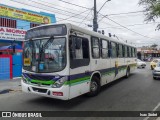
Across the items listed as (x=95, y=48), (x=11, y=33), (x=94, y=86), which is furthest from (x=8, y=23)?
(x=94, y=86)

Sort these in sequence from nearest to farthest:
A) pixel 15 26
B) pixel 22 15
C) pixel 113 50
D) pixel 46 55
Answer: pixel 46 55, pixel 113 50, pixel 15 26, pixel 22 15

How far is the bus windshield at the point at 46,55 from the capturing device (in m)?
7.00

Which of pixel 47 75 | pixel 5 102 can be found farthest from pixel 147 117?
pixel 5 102

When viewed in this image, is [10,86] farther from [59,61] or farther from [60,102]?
[59,61]

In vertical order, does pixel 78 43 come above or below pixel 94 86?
above

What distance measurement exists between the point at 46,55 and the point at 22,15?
650 inches

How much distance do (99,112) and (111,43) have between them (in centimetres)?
575

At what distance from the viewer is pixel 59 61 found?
275 inches

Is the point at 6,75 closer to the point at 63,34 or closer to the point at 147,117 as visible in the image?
the point at 63,34

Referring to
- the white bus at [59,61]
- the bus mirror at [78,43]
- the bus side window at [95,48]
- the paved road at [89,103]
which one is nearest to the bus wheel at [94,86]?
the white bus at [59,61]

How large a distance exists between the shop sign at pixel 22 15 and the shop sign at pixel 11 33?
203cm

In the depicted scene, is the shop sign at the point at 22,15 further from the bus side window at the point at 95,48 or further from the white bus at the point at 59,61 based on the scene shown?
the bus side window at the point at 95,48

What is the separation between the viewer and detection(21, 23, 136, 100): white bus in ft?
22.7

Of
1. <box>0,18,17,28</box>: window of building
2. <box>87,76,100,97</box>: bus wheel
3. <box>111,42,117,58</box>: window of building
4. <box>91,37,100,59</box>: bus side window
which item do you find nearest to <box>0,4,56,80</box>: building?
<box>0,18,17,28</box>: window of building
